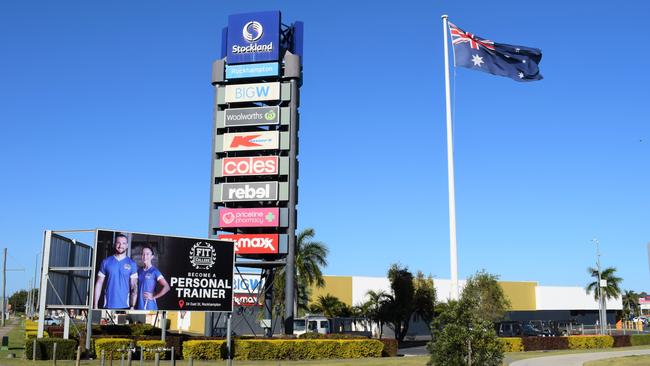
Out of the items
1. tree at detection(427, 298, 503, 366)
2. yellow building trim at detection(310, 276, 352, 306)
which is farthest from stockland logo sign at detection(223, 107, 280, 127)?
yellow building trim at detection(310, 276, 352, 306)

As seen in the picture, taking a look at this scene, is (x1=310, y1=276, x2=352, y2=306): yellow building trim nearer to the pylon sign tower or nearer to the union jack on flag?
the pylon sign tower

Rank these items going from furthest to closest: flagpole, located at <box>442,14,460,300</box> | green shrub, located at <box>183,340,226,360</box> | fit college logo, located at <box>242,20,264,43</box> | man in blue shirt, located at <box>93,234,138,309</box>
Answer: fit college logo, located at <box>242,20,264,43</box>, green shrub, located at <box>183,340,226,360</box>, man in blue shirt, located at <box>93,234,138,309</box>, flagpole, located at <box>442,14,460,300</box>


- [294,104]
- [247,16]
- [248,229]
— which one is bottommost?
[248,229]

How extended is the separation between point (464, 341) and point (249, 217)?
3109 cm

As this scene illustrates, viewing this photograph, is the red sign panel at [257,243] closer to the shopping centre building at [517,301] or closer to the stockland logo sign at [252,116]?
the stockland logo sign at [252,116]

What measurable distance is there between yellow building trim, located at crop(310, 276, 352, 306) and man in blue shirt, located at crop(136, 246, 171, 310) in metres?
47.3

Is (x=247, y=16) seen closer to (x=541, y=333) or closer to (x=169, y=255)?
(x=169, y=255)

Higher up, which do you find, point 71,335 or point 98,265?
point 98,265

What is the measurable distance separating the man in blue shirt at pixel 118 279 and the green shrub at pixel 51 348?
2348 mm

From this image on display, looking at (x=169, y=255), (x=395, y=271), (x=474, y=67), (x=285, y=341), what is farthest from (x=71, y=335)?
(x=395, y=271)

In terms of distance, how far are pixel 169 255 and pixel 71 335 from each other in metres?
8.63

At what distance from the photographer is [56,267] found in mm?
37000

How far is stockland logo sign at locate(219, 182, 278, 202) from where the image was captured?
51469 mm

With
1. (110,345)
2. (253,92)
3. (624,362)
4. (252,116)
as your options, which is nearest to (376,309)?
(252,116)
